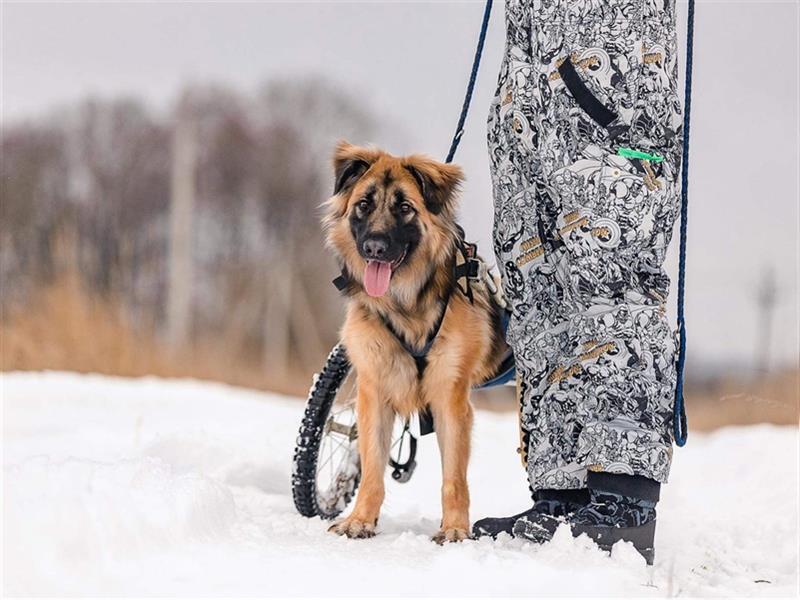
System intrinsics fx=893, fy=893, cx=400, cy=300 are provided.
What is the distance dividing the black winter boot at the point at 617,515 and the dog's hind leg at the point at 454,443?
36cm

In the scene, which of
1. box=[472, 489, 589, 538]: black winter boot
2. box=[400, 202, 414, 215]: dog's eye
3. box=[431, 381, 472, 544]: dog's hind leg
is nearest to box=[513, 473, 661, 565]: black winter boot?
box=[472, 489, 589, 538]: black winter boot

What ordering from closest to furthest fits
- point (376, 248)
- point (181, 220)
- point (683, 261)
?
point (683, 261)
point (376, 248)
point (181, 220)

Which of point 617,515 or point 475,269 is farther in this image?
point 475,269

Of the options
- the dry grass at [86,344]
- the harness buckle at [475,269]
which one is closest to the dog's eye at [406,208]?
the harness buckle at [475,269]

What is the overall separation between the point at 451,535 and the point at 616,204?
3.70 ft

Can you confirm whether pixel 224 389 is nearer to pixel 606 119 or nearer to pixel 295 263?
pixel 606 119

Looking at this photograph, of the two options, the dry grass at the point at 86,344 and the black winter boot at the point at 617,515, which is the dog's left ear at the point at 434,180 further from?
the dry grass at the point at 86,344

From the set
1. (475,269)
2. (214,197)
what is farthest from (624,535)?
(214,197)

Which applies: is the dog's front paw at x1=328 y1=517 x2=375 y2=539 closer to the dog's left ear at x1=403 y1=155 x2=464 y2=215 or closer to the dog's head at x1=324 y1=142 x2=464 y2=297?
the dog's head at x1=324 y1=142 x2=464 y2=297

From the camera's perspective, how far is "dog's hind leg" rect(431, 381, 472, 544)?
2.89 m

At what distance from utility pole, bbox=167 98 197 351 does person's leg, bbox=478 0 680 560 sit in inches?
586

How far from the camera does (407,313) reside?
3.00m

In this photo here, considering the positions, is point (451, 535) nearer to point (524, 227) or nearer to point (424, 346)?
point (424, 346)

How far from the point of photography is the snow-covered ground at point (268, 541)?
1.92 metres
